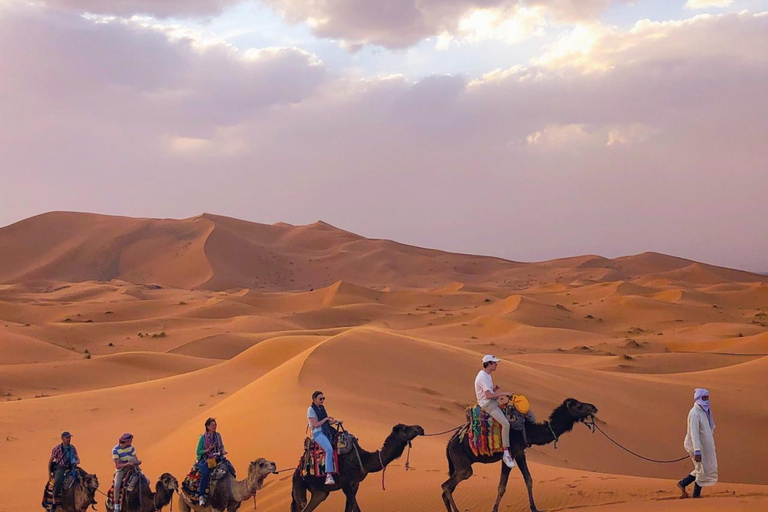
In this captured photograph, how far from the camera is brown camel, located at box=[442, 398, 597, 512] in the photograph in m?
9.05

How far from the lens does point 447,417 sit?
16.0 meters

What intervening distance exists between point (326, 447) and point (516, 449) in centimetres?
248

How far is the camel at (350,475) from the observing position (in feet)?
29.3

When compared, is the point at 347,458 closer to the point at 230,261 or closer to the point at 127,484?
the point at 127,484

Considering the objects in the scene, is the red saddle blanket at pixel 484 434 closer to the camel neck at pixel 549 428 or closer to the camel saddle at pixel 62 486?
the camel neck at pixel 549 428

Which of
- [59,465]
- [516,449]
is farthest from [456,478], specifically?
[59,465]

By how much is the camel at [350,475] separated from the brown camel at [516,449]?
0.67m

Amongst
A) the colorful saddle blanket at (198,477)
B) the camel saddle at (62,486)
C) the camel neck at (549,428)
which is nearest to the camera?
the colorful saddle blanket at (198,477)

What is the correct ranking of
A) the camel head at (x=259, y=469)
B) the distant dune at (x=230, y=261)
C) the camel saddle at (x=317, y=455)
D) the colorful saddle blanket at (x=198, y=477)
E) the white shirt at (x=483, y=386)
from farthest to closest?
the distant dune at (x=230, y=261), the white shirt at (x=483, y=386), the colorful saddle blanket at (x=198, y=477), the camel saddle at (x=317, y=455), the camel head at (x=259, y=469)

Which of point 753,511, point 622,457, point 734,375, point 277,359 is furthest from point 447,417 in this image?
point 734,375

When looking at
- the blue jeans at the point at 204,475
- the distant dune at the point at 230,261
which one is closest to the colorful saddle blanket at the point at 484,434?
the blue jeans at the point at 204,475

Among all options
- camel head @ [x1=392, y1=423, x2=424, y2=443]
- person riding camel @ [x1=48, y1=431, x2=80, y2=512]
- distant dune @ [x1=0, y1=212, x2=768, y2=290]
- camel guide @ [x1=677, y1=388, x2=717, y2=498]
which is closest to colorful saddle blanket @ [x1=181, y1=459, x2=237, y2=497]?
person riding camel @ [x1=48, y1=431, x2=80, y2=512]

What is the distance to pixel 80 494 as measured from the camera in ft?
31.7

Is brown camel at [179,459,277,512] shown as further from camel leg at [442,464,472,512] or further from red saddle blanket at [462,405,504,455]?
red saddle blanket at [462,405,504,455]
